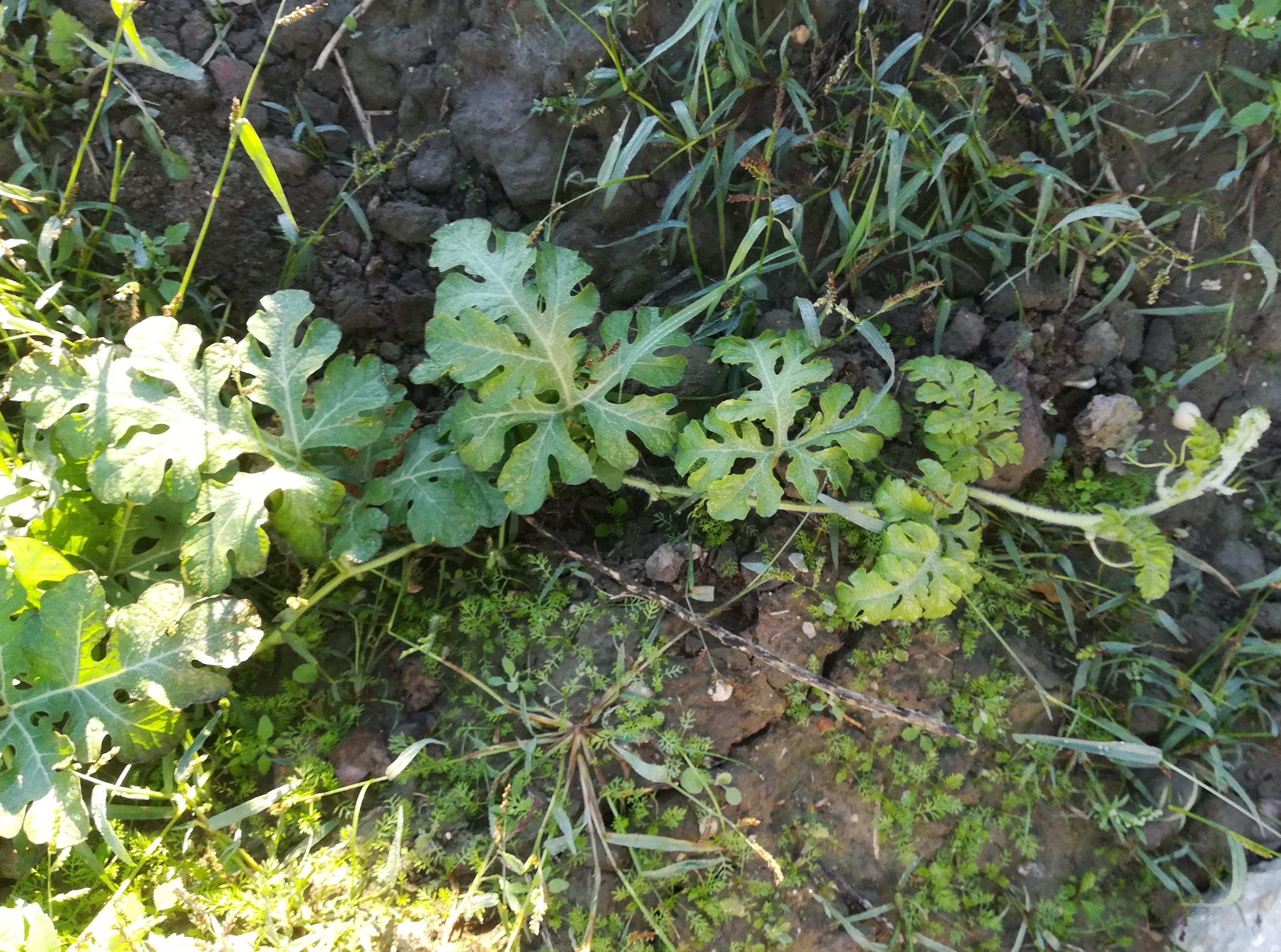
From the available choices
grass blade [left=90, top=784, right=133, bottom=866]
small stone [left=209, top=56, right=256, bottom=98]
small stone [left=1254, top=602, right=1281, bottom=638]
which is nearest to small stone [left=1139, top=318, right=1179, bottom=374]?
small stone [left=1254, top=602, right=1281, bottom=638]

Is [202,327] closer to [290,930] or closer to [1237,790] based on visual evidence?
[290,930]

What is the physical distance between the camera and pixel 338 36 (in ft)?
→ 8.48

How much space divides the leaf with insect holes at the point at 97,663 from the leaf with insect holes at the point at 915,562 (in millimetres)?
1652

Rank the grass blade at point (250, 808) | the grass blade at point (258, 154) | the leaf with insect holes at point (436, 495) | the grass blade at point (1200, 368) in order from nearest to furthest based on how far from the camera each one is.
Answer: the grass blade at point (258, 154), the grass blade at point (250, 808), the leaf with insect holes at point (436, 495), the grass blade at point (1200, 368)

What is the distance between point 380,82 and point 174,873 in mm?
2480

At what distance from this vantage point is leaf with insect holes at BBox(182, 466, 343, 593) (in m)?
2.05

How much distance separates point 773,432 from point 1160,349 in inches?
57.9

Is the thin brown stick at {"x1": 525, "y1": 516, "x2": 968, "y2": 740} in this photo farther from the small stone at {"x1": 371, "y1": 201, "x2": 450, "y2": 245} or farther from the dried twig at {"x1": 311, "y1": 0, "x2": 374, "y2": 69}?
the dried twig at {"x1": 311, "y1": 0, "x2": 374, "y2": 69}

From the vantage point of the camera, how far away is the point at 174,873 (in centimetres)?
210

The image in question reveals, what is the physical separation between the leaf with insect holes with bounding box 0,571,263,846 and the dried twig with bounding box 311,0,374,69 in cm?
175

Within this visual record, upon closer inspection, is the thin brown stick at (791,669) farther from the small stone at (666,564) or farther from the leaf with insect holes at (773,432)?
the leaf with insect holes at (773,432)

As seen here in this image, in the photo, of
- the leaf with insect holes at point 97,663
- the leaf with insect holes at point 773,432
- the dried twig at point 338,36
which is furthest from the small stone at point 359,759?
the dried twig at point 338,36

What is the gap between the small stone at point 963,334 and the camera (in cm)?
253

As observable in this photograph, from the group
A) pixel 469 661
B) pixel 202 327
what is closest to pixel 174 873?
pixel 469 661
